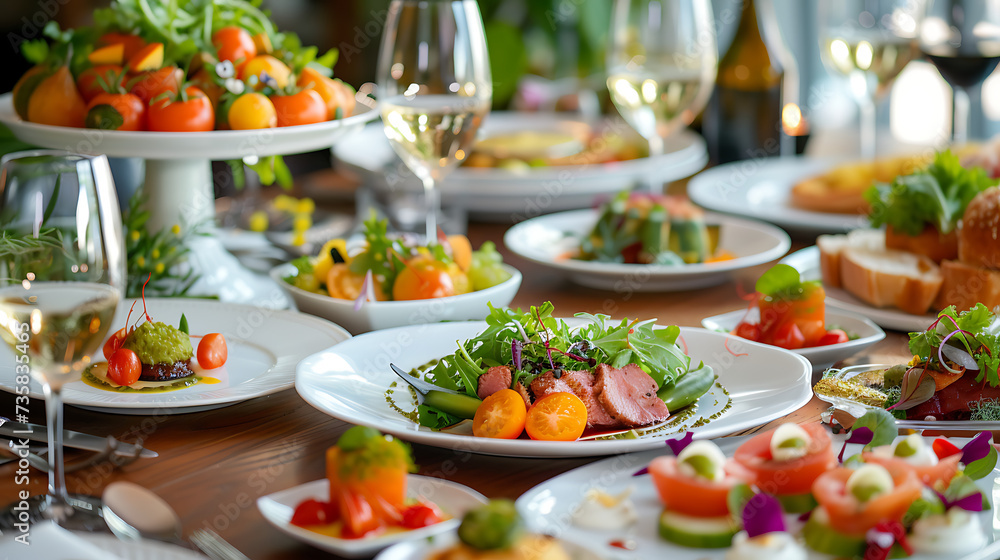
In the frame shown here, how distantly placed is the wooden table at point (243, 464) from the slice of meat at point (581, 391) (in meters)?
0.04

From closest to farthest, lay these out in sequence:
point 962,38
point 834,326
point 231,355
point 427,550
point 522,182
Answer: point 427,550 → point 231,355 → point 834,326 → point 962,38 → point 522,182

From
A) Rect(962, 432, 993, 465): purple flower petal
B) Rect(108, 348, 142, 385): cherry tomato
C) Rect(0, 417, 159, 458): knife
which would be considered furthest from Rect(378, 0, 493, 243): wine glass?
Rect(962, 432, 993, 465): purple flower petal

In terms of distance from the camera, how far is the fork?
0.79m

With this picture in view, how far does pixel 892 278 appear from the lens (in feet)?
4.69

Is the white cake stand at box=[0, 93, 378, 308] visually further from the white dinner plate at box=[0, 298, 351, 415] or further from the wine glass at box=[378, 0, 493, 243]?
the white dinner plate at box=[0, 298, 351, 415]

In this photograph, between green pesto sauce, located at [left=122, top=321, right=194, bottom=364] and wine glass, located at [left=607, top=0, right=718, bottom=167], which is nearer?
green pesto sauce, located at [left=122, top=321, right=194, bottom=364]

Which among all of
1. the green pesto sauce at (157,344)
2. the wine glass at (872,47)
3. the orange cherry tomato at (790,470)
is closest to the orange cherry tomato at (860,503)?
the orange cherry tomato at (790,470)

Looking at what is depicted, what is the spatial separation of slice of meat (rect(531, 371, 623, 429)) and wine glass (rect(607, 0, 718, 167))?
1.22 metres

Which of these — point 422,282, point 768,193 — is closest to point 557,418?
point 422,282

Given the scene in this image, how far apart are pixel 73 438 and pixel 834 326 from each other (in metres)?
0.99

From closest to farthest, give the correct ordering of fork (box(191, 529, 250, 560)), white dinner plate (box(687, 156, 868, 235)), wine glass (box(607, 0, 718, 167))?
1. fork (box(191, 529, 250, 560))
2. white dinner plate (box(687, 156, 868, 235))
3. wine glass (box(607, 0, 718, 167))

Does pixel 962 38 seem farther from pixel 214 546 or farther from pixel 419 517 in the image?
pixel 214 546

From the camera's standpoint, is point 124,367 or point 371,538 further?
point 124,367

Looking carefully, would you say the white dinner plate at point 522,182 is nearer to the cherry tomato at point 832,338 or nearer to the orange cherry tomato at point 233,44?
the orange cherry tomato at point 233,44
